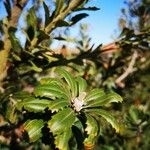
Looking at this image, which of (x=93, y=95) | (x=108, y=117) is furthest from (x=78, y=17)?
(x=108, y=117)

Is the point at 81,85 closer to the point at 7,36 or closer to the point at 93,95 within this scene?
the point at 93,95

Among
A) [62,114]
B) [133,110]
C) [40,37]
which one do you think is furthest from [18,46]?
[133,110]

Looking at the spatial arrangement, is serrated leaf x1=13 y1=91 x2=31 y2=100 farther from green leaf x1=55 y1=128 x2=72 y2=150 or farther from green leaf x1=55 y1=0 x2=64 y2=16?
green leaf x1=55 y1=0 x2=64 y2=16

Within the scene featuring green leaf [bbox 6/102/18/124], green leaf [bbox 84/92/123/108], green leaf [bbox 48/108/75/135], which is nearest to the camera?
green leaf [bbox 48/108/75/135]

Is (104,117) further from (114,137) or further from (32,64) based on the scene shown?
(114,137)

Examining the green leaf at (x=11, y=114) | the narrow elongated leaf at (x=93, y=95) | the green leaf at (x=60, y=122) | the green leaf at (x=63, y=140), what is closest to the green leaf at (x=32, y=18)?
the green leaf at (x=11, y=114)

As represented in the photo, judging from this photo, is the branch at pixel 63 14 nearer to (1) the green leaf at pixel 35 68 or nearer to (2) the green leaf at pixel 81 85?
(1) the green leaf at pixel 35 68

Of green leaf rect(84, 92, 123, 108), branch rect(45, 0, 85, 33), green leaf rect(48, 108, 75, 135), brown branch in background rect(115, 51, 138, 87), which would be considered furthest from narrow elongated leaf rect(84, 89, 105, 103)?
brown branch in background rect(115, 51, 138, 87)
